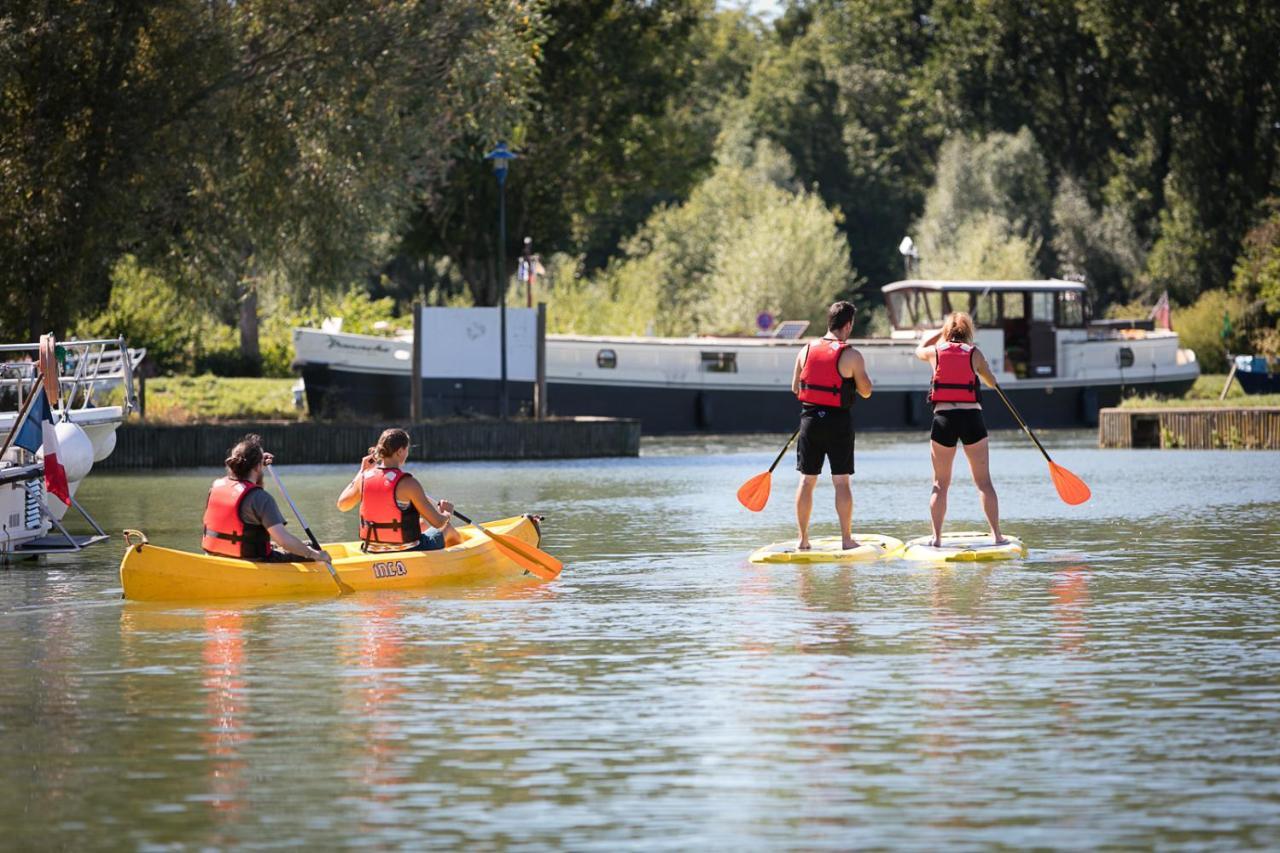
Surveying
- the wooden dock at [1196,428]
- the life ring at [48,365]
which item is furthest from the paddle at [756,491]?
the wooden dock at [1196,428]

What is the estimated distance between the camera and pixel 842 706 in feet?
38.0

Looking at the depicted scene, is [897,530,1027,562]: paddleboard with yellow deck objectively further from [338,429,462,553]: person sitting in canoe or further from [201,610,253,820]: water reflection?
[201,610,253,820]: water reflection

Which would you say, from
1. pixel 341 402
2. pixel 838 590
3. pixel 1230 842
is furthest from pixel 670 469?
pixel 1230 842

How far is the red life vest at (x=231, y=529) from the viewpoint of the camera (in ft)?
54.3

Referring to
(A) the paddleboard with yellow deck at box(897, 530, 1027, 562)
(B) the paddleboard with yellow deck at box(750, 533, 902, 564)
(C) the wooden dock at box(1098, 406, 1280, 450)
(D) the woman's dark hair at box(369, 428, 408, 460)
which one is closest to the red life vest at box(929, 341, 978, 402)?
(A) the paddleboard with yellow deck at box(897, 530, 1027, 562)

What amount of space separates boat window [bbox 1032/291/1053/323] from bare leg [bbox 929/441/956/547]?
35568 millimetres

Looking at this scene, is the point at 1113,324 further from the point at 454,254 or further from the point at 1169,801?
the point at 1169,801

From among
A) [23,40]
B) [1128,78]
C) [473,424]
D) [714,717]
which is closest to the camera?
[714,717]

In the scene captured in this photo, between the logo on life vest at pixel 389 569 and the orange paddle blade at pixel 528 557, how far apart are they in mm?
1109

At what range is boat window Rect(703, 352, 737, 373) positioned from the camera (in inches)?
2062

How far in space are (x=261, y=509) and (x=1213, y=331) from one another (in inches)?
2046

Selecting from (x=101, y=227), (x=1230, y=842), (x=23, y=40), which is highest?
(x=23, y=40)

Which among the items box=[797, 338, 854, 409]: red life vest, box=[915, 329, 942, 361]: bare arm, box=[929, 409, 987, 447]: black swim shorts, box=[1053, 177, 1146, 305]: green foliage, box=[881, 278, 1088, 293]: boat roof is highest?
box=[1053, 177, 1146, 305]: green foliage

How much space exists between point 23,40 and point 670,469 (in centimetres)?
1157
